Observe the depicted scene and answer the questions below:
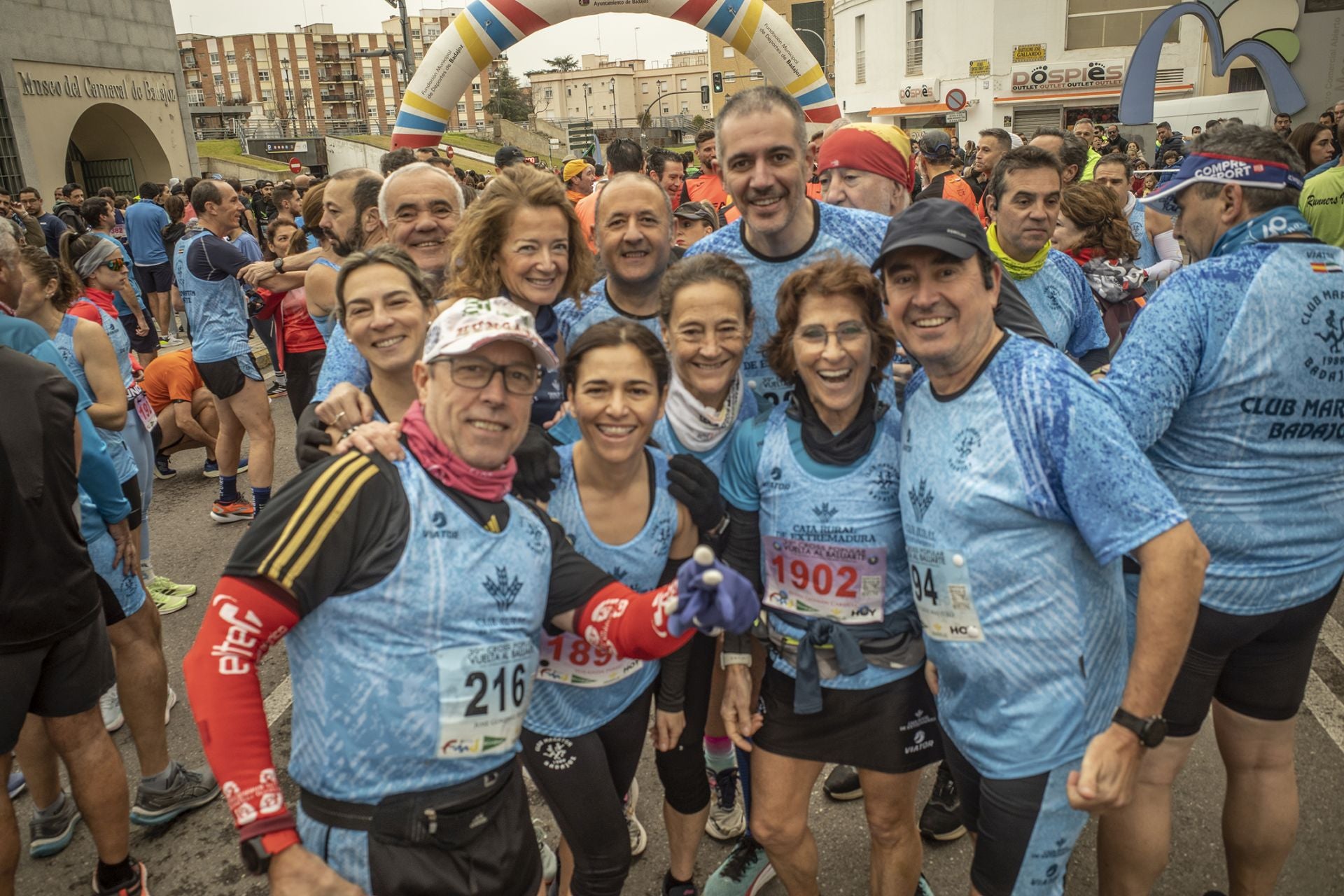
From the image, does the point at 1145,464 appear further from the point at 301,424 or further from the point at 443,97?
the point at 443,97

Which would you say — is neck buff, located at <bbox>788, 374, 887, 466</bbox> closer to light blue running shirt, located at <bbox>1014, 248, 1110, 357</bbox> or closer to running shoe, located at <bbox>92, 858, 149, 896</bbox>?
light blue running shirt, located at <bbox>1014, 248, 1110, 357</bbox>

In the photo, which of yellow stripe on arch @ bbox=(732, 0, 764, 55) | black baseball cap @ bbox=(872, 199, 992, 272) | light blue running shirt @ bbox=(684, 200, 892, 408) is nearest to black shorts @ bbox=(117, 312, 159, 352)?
yellow stripe on arch @ bbox=(732, 0, 764, 55)

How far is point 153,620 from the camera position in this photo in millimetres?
3674

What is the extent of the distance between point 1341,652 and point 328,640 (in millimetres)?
4785

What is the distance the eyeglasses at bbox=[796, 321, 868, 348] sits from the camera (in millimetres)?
2400

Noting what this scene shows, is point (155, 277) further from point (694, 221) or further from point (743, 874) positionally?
point (743, 874)

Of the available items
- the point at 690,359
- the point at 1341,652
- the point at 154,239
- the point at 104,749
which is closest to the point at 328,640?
the point at 690,359

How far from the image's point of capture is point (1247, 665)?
2.52m

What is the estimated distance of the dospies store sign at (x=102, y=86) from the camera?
2270 cm

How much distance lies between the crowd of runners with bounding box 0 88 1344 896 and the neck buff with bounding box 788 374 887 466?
0.01 meters

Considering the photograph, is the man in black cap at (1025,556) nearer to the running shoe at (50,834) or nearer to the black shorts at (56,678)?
the black shorts at (56,678)

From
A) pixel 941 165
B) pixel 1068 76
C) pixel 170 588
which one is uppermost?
pixel 1068 76

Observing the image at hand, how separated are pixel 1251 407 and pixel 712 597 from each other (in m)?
1.55

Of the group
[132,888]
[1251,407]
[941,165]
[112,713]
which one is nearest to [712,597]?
[1251,407]
